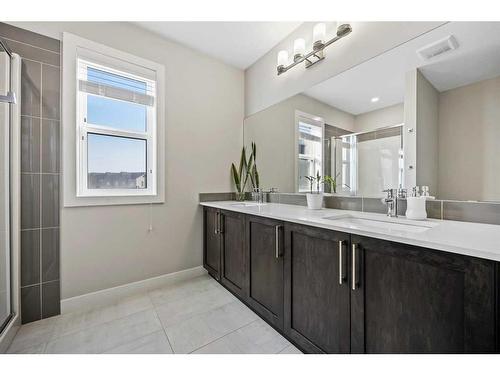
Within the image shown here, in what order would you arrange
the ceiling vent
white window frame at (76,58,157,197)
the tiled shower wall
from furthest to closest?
white window frame at (76,58,157,197), the tiled shower wall, the ceiling vent

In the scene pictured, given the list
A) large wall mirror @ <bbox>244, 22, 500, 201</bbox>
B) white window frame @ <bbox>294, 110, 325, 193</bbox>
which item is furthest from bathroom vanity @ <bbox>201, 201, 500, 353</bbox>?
white window frame @ <bbox>294, 110, 325, 193</bbox>

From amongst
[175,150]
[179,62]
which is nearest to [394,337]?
[175,150]

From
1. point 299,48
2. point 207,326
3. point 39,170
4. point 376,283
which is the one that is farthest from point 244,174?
point 376,283

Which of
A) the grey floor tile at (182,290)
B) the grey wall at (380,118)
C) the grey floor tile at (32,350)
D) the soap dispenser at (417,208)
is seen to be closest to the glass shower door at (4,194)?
the grey floor tile at (32,350)

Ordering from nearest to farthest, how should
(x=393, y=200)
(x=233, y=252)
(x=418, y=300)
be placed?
(x=418, y=300) → (x=393, y=200) → (x=233, y=252)

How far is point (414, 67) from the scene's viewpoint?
1.36 metres

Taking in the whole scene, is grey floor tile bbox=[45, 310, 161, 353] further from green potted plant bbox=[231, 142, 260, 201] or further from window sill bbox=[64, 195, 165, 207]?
green potted plant bbox=[231, 142, 260, 201]

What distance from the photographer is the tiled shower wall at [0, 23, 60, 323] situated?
1.57 metres

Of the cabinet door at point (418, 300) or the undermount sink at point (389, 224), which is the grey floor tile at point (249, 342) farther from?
the undermount sink at point (389, 224)

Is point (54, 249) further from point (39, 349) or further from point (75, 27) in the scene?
point (75, 27)

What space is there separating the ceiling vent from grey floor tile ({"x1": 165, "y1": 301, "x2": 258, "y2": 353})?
2.09m

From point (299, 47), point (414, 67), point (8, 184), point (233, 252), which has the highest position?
point (299, 47)

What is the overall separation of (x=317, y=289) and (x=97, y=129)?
214cm

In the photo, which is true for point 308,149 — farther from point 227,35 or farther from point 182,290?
point 182,290
